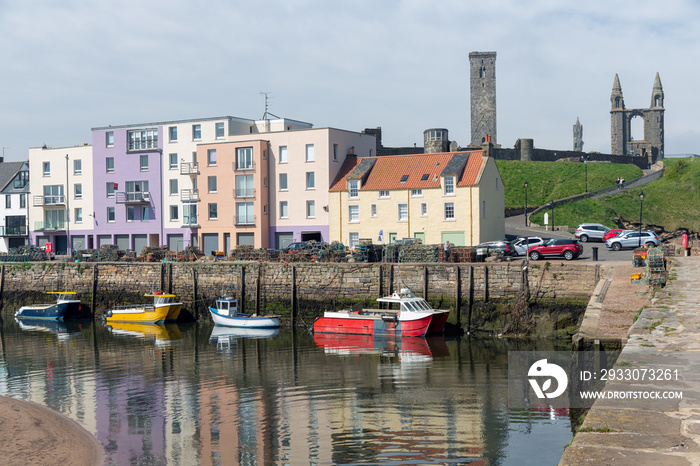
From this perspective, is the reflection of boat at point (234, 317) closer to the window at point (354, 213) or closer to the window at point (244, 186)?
the window at point (354, 213)

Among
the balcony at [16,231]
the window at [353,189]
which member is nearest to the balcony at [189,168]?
the window at [353,189]

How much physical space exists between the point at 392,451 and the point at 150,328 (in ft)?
97.7

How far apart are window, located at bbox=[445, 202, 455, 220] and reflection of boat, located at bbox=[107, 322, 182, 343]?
2062 cm

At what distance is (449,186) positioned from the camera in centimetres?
5216

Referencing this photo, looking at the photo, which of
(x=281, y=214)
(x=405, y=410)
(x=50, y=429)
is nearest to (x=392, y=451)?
(x=405, y=410)

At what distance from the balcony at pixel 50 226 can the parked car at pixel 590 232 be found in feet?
155

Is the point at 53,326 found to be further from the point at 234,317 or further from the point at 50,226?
the point at 50,226

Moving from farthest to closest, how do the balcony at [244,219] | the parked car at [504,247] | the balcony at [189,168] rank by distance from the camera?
the balcony at [189,168], the balcony at [244,219], the parked car at [504,247]

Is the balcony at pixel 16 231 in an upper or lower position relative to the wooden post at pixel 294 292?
upper

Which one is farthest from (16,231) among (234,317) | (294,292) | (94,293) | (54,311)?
(294,292)

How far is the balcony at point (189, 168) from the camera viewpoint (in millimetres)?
61781

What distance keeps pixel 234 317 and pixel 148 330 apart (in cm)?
600

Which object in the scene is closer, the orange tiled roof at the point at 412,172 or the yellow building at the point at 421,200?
the yellow building at the point at 421,200

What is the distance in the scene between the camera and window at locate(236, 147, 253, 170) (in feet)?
194
